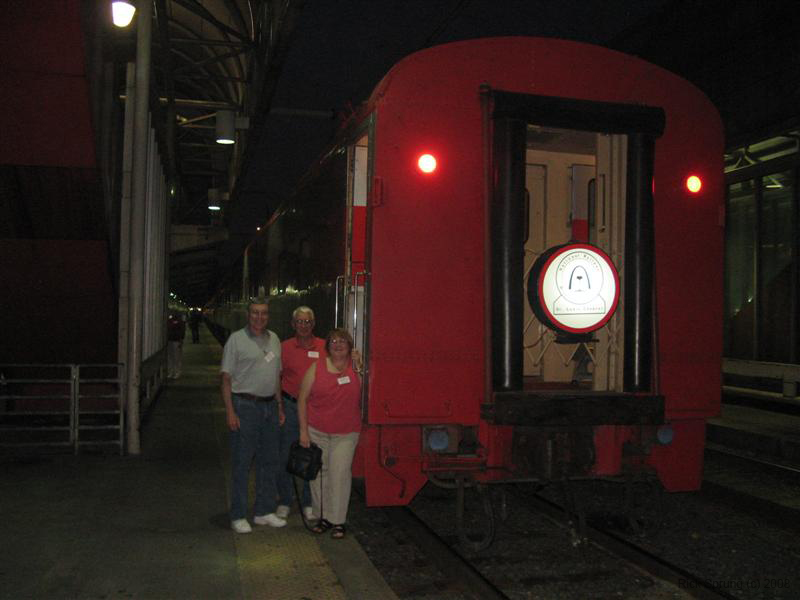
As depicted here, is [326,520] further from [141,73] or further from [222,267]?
[222,267]

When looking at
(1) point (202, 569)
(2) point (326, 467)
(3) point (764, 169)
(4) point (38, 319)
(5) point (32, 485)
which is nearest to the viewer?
(1) point (202, 569)

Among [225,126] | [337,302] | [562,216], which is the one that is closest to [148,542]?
[337,302]

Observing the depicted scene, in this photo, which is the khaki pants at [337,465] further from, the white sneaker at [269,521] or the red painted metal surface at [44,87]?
the red painted metal surface at [44,87]

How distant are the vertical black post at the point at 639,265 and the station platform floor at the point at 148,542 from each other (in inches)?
88.0

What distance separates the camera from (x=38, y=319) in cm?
968

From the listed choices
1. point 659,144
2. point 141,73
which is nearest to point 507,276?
point 659,144

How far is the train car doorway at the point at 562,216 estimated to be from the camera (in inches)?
227

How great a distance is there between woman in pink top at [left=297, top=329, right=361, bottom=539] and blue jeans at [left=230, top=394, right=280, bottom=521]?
448 mm

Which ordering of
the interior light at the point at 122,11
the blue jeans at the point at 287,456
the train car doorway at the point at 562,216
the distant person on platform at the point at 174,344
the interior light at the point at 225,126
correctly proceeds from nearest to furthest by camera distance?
1. the train car doorway at the point at 562,216
2. the blue jeans at the point at 287,456
3. the interior light at the point at 122,11
4. the interior light at the point at 225,126
5. the distant person on platform at the point at 174,344

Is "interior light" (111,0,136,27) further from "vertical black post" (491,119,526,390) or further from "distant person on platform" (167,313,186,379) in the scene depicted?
"distant person on platform" (167,313,186,379)

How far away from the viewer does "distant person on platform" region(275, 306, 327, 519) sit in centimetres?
603

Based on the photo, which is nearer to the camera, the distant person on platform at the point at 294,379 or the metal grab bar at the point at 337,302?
the distant person on platform at the point at 294,379

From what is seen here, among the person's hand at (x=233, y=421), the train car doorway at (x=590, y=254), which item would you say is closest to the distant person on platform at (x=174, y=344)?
the person's hand at (x=233, y=421)

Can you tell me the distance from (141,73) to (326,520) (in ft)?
18.1
